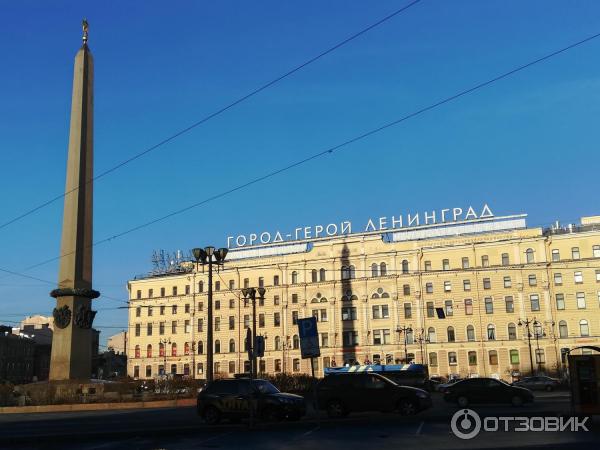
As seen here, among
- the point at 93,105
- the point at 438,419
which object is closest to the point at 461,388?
the point at 438,419

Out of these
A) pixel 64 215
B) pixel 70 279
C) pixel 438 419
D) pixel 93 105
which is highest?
pixel 93 105

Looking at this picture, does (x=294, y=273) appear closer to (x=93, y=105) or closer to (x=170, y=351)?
(x=170, y=351)

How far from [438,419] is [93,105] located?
77.6 feet

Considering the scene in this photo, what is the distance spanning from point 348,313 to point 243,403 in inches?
2386

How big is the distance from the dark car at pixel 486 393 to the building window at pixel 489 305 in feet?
149

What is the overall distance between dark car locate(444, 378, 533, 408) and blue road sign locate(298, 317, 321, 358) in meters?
14.2

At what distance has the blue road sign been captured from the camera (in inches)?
663

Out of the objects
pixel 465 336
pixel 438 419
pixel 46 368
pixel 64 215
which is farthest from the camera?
pixel 46 368

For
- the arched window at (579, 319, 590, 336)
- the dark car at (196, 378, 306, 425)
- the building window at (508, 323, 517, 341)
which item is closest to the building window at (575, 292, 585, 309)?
the arched window at (579, 319, 590, 336)

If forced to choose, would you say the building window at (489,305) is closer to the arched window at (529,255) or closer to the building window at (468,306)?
the building window at (468,306)

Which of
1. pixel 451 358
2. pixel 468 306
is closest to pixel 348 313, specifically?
pixel 451 358

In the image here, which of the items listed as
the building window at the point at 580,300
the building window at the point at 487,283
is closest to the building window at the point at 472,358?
the building window at the point at 487,283

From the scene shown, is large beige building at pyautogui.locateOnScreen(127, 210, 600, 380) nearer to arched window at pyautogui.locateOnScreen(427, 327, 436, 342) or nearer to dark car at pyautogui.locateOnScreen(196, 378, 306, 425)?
arched window at pyautogui.locateOnScreen(427, 327, 436, 342)

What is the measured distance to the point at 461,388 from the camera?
2934 cm
